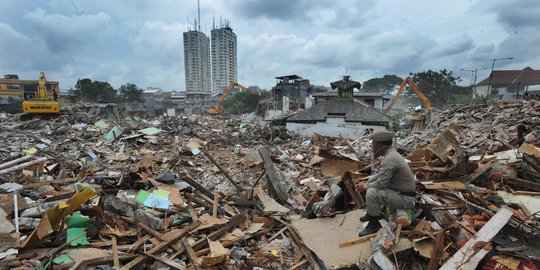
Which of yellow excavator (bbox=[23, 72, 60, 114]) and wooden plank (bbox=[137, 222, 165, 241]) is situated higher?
yellow excavator (bbox=[23, 72, 60, 114])

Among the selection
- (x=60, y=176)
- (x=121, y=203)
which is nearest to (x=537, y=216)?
(x=121, y=203)

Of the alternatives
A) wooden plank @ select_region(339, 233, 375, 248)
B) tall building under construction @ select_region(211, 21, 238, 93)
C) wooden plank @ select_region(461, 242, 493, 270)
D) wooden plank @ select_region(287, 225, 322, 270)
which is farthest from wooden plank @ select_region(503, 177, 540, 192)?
tall building under construction @ select_region(211, 21, 238, 93)

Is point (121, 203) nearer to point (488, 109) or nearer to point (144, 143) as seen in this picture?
point (144, 143)

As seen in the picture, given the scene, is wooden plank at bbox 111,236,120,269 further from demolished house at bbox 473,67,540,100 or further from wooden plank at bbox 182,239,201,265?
demolished house at bbox 473,67,540,100

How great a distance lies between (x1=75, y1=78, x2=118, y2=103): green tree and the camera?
42.9m

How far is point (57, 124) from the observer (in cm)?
1608

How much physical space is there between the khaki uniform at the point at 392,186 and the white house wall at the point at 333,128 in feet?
51.2

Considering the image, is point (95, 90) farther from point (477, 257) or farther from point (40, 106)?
point (477, 257)

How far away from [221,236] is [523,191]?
5.20 metres

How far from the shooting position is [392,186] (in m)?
3.94

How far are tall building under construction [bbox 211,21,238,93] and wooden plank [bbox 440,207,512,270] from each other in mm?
70552

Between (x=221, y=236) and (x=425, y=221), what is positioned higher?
(x=425, y=221)

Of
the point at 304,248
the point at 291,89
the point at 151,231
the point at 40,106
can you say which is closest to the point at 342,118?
the point at 304,248

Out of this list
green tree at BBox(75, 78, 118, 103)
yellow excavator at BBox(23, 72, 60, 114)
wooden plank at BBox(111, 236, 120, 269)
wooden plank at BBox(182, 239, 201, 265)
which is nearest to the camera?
wooden plank at BBox(111, 236, 120, 269)
